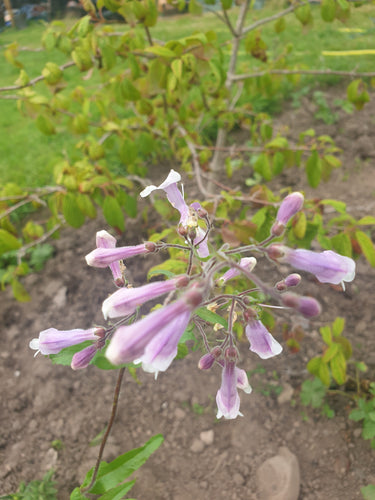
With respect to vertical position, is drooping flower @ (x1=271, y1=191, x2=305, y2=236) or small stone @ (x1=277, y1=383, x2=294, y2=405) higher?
drooping flower @ (x1=271, y1=191, x2=305, y2=236)

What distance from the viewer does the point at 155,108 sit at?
401 cm

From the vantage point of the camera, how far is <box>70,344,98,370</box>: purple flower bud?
59.4 inches

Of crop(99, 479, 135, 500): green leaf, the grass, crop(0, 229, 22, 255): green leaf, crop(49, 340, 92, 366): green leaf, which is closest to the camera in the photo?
crop(49, 340, 92, 366): green leaf

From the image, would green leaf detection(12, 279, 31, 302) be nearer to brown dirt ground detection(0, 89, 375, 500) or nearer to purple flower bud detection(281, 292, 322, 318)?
brown dirt ground detection(0, 89, 375, 500)

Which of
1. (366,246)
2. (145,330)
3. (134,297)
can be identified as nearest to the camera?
(145,330)

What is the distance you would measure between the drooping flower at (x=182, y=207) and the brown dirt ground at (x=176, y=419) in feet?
5.70

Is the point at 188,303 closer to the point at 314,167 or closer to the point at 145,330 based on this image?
the point at 145,330

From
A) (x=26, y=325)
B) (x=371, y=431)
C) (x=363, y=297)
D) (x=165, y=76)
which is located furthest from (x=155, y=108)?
(x=371, y=431)

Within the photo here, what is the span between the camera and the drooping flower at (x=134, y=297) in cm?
118

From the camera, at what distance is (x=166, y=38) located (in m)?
7.69

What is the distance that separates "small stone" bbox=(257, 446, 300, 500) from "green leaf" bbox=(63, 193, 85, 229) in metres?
2.12

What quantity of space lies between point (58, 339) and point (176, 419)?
1.64m

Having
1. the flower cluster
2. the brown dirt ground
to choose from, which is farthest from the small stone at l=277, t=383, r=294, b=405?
the flower cluster

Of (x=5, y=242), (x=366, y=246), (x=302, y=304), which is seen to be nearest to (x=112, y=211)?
(x=5, y=242)
